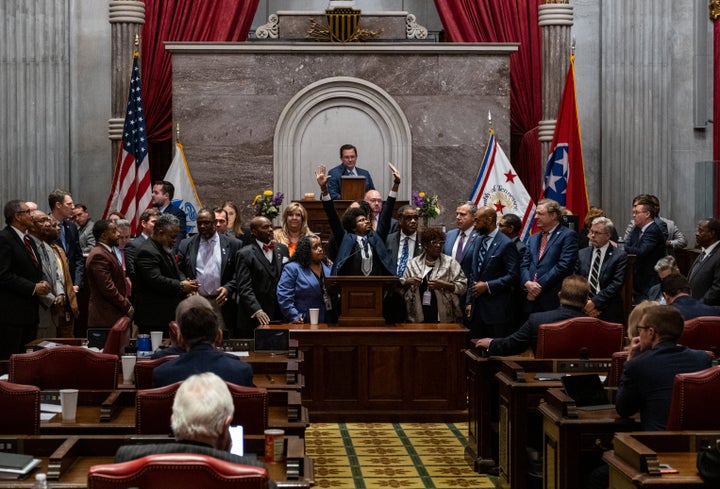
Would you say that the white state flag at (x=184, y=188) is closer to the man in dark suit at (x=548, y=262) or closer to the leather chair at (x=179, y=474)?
the man in dark suit at (x=548, y=262)

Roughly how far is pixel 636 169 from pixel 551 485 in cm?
935

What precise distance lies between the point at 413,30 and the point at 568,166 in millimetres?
2878

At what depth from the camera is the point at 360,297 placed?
31.0 ft

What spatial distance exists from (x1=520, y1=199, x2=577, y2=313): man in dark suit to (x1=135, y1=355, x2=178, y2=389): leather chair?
4.26 m

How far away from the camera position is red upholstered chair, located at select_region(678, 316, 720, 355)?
7.11 m

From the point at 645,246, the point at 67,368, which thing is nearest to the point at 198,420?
the point at 67,368

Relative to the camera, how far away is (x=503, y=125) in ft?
43.8

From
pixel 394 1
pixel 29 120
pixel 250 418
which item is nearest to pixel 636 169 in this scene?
pixel 394 1

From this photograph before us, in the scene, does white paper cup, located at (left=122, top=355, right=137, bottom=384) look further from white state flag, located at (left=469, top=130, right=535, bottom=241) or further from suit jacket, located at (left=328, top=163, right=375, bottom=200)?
white state flag, located at (left=469, top=130, right=535, bottom=241)

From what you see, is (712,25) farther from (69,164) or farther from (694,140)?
(69,164)

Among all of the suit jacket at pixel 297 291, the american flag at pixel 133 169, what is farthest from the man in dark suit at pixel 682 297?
the american flag at pixel 133 169

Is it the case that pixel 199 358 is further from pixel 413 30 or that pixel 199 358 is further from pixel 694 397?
pixel 413 30

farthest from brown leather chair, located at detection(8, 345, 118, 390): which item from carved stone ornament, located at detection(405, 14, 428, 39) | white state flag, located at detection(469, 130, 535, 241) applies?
carved stone ornament, located at detection(405, 14, 428, 39)

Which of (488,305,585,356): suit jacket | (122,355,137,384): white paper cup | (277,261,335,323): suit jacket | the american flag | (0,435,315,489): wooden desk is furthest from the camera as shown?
the american flag
